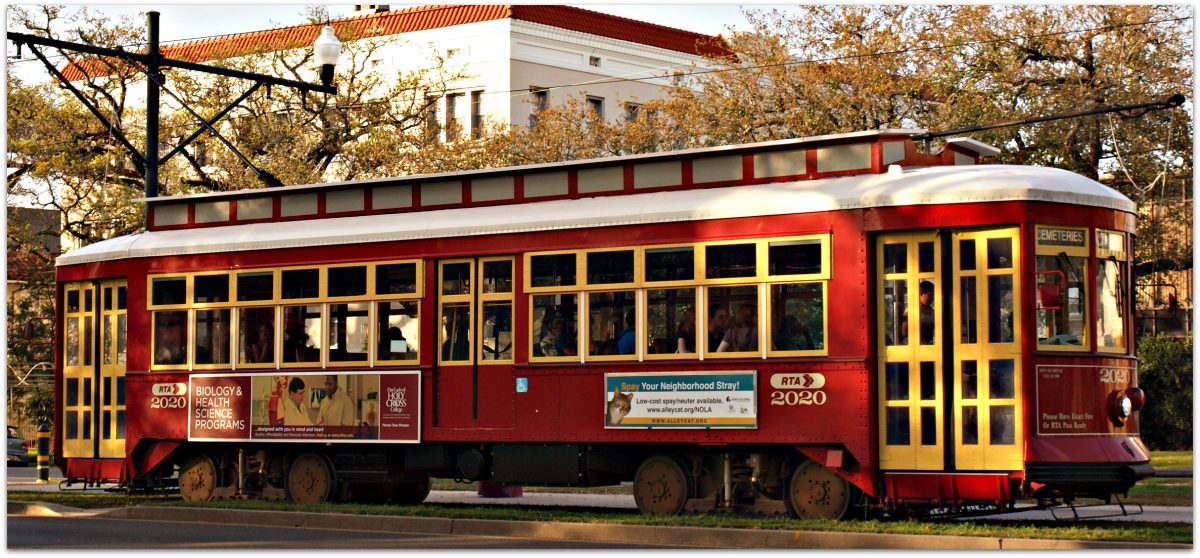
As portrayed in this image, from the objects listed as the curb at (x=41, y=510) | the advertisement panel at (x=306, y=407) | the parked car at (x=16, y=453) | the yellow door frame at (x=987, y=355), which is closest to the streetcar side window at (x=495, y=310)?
the advertisement panel at (x=306, y=407)

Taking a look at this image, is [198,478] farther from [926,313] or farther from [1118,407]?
[1118,407]

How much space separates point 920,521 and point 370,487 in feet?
23.4

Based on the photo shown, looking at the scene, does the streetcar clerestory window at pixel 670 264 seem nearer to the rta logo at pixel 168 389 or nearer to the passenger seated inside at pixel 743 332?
the passenger seated inside at pixel 743 332

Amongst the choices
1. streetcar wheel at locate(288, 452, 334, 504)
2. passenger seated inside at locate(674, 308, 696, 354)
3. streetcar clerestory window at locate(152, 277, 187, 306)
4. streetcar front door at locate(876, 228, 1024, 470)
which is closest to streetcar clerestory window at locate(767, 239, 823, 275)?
streetcar front door at locate(876, 228, 1024, 470)

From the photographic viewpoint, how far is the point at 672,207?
17078 millimetres

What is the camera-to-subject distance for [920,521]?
52.1 feet

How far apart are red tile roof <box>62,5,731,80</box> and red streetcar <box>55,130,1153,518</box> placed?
2358 centimetres

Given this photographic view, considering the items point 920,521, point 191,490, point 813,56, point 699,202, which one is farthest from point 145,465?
point 813,56

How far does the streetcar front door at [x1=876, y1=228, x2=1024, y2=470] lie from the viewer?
15281mm

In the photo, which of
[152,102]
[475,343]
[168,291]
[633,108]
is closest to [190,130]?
[633,108]

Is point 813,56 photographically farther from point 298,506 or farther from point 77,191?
point 298,506

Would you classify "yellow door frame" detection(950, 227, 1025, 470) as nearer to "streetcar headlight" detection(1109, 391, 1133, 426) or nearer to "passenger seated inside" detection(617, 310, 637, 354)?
"streetcar headlight" detection(1109, 391, 1133, 426)

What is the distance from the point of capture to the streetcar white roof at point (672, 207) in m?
15.6

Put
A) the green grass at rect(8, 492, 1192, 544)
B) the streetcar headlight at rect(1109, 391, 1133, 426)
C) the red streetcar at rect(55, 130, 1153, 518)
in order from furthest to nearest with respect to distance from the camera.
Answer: the streetcar headlight at rect(1109, 391, 1133, 426), the red streetcar at rect(55, 130, 1153, 518), the green grass at rect(8, 492, 1192, 544)
